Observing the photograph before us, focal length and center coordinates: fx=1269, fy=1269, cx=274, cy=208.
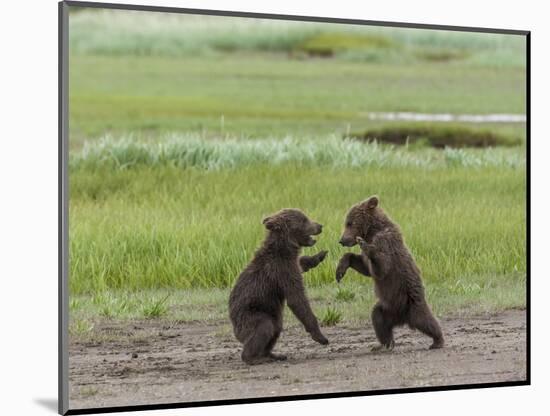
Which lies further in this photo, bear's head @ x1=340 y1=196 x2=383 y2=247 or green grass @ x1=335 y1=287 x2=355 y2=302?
green grass @ x1=335 y1=287 x2=355 y2=302

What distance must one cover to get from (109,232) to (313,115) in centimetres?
171

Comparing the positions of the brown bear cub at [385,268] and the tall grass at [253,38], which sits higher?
the tall grass at [253,38]

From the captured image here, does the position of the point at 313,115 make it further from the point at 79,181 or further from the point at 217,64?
the point at 79,181

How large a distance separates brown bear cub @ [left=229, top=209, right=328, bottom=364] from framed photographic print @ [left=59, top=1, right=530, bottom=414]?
0.05 ft

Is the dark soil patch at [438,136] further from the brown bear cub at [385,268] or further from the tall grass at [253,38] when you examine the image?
the brown bear cub at [385,268]

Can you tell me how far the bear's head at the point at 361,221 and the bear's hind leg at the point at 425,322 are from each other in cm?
64

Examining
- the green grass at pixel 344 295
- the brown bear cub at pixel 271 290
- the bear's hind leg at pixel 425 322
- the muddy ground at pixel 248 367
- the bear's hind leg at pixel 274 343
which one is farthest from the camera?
the green grass at pixel 344 295

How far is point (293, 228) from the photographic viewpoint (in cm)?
836

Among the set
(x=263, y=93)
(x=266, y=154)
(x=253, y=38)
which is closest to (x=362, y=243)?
(x=266, y=154)

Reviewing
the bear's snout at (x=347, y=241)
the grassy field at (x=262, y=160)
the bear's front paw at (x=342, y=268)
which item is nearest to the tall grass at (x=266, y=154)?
the grassy field at (x=262, y=160)

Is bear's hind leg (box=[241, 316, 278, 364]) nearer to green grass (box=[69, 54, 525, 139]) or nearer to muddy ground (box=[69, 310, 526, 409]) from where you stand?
muddy ground (box=[69, 310, 526, 409])

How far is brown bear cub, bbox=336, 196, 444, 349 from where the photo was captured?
860 cm

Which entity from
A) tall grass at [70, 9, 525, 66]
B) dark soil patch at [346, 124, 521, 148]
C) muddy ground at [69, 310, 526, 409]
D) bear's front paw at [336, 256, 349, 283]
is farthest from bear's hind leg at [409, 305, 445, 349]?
tall grass at [70, 9, 525, 66]

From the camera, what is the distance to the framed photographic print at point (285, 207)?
8.22 metres
